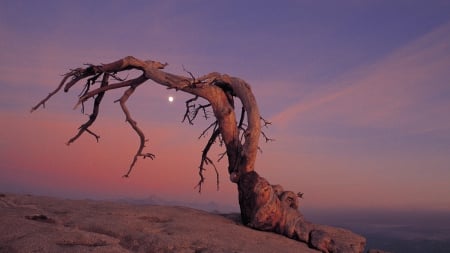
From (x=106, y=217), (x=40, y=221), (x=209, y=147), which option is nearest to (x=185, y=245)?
(x=106, y=217)

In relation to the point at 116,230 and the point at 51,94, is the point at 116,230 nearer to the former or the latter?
the point at 116,230

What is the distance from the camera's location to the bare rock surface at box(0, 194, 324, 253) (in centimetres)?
1047

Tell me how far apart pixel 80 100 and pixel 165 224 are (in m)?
6.97

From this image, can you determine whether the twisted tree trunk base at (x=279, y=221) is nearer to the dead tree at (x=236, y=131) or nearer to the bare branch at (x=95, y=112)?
the dead tree at (x=236, y=131)

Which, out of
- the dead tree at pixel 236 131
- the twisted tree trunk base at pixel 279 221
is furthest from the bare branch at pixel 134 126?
the twisted tree trunk base at pixel 279 221

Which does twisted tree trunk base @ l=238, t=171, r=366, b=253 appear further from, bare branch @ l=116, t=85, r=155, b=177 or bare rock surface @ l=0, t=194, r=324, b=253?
bare branch @ l=116, t=85, r=155, b=177

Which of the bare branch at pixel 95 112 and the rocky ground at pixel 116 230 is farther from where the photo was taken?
the bare branch at pixel 95 112

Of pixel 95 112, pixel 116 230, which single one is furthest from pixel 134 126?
pixel 116 230

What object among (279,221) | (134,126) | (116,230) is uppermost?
(134,126)

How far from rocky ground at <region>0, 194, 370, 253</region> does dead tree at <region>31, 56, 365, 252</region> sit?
29.3 inches

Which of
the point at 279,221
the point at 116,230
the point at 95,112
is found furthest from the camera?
the point at 95,112

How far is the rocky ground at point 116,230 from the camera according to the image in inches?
412

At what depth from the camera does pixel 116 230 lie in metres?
12.3

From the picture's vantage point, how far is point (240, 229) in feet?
49.5
